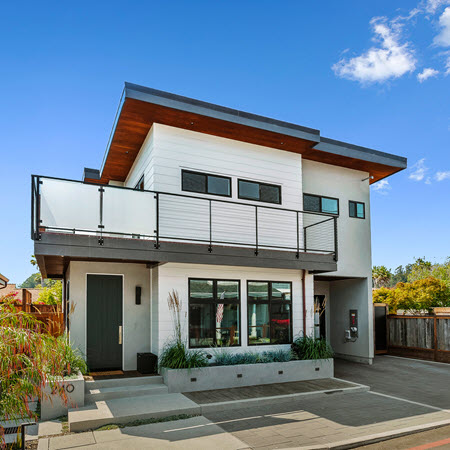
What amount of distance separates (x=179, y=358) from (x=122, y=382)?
1308mm

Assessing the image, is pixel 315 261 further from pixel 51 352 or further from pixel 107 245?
pixel 51 352

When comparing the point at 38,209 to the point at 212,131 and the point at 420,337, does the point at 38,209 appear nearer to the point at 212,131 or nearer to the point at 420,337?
A: the point at 212,131

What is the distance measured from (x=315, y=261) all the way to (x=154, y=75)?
6949 millimetres

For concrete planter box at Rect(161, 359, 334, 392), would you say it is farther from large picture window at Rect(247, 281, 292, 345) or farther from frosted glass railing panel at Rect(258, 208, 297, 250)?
frosted glass railing panel at Rect(258, 208, 297, 250)

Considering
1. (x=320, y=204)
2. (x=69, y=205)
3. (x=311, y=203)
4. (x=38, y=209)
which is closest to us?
(x=38, y=209)

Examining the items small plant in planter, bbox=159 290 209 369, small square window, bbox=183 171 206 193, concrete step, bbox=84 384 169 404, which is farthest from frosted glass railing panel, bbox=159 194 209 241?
concrete step, bbox=84 384 169 404

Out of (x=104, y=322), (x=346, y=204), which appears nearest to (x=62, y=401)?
(x=104, y=322)

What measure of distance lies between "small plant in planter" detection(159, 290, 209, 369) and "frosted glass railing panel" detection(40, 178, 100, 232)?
8.79ft

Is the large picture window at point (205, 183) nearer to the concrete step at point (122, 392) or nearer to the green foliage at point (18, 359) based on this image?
the concrete step at point (122, 392)

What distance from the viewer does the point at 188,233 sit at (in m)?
10.8

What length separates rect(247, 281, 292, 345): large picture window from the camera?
11.4 meters

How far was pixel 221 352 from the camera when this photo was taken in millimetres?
10734

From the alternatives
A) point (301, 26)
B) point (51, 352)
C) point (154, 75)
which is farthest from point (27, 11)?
point (51, 352)

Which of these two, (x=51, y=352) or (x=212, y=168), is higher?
(x=212, y=168)
